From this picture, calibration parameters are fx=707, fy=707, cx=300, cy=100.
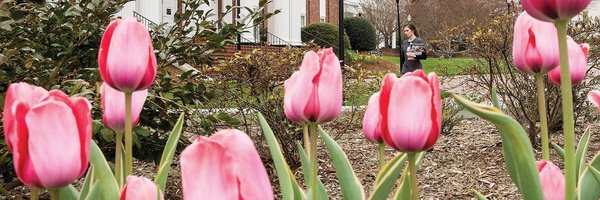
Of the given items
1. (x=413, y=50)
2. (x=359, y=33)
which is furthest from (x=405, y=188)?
(x=359, y=33)

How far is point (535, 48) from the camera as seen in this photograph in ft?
4.59

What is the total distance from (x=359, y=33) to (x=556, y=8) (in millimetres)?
37077

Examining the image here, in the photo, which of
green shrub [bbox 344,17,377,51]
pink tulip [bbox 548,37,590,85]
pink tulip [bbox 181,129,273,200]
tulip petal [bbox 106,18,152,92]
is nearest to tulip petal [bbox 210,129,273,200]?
pink tulip [bbox 181,129,273,200]

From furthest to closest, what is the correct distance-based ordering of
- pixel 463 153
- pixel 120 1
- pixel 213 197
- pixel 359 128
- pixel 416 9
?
1. pixel 416 9
2. pixel 359 128
3. pixel 463 153
4. pixel 120 1
5. pixel 213 197

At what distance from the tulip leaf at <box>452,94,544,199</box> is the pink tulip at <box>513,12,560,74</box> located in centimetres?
24

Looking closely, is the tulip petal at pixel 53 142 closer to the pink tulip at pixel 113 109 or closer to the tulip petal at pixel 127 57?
the tulip petal at pixel 127 57

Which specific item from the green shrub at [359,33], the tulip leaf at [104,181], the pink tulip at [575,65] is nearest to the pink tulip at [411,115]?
the tulip leaf at [104,181]

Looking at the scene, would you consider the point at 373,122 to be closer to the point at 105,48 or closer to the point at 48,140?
the point at 105,48

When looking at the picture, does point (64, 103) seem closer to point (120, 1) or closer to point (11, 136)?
point (11, 136)

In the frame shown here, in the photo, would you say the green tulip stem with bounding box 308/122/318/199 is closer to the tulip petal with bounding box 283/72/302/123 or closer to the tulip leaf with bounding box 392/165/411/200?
the tulip petal with bounding box 283/72/302/123

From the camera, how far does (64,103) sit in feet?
3.19

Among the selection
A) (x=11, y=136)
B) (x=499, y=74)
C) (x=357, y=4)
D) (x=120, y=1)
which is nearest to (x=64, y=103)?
(x=11, y=136)

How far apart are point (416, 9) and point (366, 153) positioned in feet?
154

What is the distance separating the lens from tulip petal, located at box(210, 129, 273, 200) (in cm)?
69
